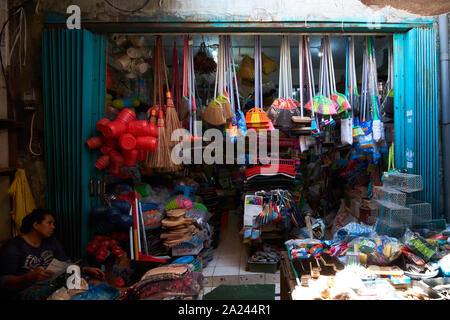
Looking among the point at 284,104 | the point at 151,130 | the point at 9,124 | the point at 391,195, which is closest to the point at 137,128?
the point at 151,130

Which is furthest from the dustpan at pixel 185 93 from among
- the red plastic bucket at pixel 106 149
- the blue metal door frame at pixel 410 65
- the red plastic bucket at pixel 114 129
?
the red plastic bucket at pixel 106 149

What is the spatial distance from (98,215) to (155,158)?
82 cm

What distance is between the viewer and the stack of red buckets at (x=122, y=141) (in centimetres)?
277

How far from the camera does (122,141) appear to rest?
2754mm

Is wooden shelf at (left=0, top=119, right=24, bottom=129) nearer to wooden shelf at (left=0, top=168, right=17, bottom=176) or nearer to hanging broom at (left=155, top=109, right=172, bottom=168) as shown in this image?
wooden shelf at (left=0, top=168, right=17, bottom=176)

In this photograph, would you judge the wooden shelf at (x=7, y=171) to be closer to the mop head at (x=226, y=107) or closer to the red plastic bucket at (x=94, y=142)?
the red plastic bucket at (x=94, y=142)

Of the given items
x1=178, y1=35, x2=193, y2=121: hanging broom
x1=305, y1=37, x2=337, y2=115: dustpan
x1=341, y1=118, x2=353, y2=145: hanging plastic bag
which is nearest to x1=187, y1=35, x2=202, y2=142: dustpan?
x1=178, y1=35, x2=193, y2=121: hanging broom

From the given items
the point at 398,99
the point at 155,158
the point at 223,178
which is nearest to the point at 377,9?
→ the point at 398,99

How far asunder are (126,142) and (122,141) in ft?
0.13

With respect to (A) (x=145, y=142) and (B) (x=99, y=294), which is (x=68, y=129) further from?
(B) (x=99, y=294)

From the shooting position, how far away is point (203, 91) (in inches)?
234

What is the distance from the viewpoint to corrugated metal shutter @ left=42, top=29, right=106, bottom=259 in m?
2.95

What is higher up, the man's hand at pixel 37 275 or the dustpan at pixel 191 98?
the dustpan at pixel 191 98

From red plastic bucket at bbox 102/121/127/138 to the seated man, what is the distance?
868 millimetres
